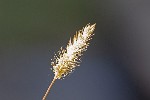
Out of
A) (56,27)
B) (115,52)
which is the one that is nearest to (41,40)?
(56,27)

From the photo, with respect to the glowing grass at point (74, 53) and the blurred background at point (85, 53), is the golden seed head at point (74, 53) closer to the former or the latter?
the glowing grass at point (74, 53)

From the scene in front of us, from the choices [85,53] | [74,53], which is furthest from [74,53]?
[85,53]

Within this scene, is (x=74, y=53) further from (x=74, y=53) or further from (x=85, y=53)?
(x=85, y=53)

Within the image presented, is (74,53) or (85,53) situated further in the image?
(85,53)

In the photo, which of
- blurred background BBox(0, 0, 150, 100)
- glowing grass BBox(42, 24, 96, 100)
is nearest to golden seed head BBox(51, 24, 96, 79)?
glowing grass BBox(42, 24, 96, 100)

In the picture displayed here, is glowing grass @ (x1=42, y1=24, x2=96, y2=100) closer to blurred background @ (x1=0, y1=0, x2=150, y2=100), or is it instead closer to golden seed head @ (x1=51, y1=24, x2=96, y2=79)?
golden seed head @ (x1=51, y1=24, x2=96, y2=79)

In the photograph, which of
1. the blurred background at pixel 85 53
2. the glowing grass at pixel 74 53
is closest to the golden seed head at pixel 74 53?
the glowing grass at pixel 74 53

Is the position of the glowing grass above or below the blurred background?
below

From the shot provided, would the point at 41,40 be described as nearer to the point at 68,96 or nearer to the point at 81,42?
the point at 68,96
